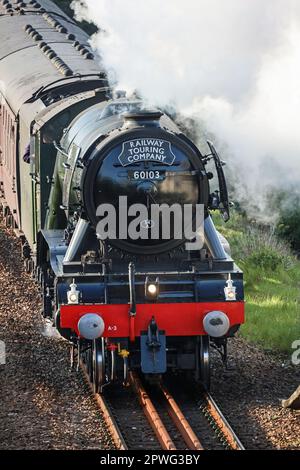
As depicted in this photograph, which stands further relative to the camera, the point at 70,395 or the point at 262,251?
the point at 262,251

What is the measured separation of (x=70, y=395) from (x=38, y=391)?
27 centimetres

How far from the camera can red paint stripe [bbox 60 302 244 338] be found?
7.99m

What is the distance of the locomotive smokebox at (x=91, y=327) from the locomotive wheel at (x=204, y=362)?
910mm

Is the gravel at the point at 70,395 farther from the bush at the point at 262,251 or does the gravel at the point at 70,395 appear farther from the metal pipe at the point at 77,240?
the bush at the point at 262,251

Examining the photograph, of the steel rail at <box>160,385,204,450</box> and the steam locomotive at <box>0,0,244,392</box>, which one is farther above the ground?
the steam locomotive at <box>0,0,244,392</box>

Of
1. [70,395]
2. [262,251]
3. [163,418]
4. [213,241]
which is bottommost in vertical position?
[163,418]

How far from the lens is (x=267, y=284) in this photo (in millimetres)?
12914

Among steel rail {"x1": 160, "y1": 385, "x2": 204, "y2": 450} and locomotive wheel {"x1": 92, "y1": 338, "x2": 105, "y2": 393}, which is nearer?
steel rail {"x1": 160, "y1": 385, "x2": 204, "y2": 450}

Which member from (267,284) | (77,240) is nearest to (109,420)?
(77,240)

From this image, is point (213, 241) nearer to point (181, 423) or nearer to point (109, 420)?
point (181, 423)

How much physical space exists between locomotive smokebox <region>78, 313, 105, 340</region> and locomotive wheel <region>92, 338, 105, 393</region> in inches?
12.7

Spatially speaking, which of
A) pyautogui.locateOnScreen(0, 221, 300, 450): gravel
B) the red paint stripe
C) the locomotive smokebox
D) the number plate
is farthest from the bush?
the locomotive smokebox

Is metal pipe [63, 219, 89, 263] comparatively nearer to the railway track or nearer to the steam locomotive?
the steam locomotive
